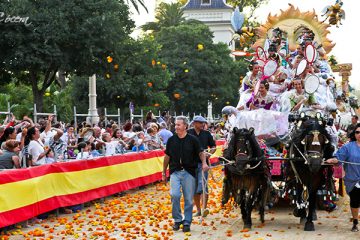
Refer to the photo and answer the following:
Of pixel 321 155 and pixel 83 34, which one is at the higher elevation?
pixel 83 34

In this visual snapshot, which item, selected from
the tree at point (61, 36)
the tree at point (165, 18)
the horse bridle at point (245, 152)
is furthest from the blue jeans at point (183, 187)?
the tree at point (165, 18)

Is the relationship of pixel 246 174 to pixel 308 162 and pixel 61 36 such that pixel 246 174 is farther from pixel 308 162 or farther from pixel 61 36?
pixel 61 36

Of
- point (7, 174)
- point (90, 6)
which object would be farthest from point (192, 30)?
point (7, 174)

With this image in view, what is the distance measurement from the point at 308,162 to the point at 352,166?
2.40 ft

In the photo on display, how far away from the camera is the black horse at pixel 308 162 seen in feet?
36.9

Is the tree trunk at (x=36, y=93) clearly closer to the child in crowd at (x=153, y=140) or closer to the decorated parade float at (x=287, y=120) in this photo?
the child in crowd at (x=153, y=140)

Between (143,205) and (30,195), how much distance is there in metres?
3.68

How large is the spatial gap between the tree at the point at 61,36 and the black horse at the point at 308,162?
50.2 feet

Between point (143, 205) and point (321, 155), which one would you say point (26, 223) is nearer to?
point (143, 205)

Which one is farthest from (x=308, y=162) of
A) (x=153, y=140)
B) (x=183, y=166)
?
(x=153, y=140)

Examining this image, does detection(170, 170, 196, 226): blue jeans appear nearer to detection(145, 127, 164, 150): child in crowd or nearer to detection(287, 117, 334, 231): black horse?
detection(287, 117, 334, 231): black horse

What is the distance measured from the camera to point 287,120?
1335 cm

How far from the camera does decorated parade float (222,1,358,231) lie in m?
11.6

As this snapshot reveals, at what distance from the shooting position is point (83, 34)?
26375 millimetres
